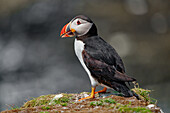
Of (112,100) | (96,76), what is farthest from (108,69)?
(112,100)

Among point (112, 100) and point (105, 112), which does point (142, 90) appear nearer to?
point (112, 100)

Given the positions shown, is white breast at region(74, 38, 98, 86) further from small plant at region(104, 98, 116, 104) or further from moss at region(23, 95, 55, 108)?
moss at region(23, 95, 55, 108)

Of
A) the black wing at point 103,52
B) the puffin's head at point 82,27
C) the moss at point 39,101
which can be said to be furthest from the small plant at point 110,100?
the moss at point 39,101

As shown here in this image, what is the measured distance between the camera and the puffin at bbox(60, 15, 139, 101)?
9.63 m

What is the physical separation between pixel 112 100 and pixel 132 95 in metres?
0.73

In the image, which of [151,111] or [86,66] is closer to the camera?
[151,111]

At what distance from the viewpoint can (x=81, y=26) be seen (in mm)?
10297

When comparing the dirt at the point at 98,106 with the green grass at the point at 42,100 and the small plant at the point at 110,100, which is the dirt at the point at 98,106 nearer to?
the small plant at the point at 110,100

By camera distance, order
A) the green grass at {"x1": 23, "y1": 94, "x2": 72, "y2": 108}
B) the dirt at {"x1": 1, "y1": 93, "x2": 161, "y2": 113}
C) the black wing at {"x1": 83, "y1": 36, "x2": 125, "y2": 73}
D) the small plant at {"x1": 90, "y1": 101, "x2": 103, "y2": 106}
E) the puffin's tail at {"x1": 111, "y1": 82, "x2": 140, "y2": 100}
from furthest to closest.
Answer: the green grass at {"x1": 23, "y1": 94, "x2": 72, "y2": 108} → the black wing at {"x1": 83, "y1": 36, "x2": 125, "y2": 73} → the puffin's tail at {"x1": 111, "y1": 82, "x2": 140, "y2": 100} → the small plant at {"x1": 90, "y1": 101, "x2": 103, "y2": 106} → the dirt at {"x1": 1, "y1": 93, "x2": 161, "y2": 113}

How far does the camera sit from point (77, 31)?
410 inches

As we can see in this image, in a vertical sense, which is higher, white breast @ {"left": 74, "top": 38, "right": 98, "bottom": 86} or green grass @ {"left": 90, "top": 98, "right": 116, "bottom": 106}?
white breast @ {"left": 74, "top": 38, "right": 98, "bottom": 86}

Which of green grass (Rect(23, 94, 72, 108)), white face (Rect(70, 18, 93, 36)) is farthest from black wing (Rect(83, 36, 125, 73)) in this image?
green grass (Rect(23, 94, 72, 108))

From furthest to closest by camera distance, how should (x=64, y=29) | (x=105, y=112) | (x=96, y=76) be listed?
(x=64, y=29)
(x=96, y=76)
(x=105, y=112)

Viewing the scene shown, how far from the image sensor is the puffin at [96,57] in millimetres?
9633
